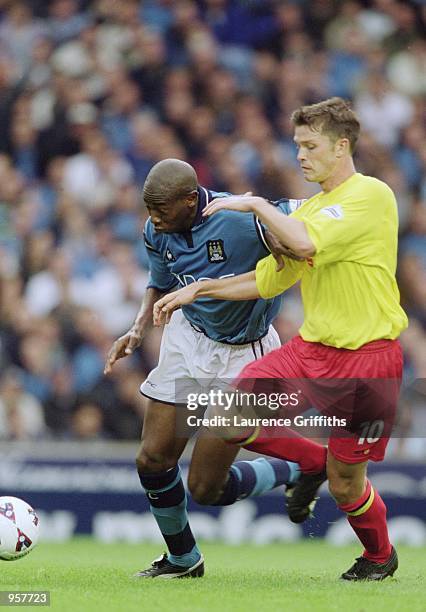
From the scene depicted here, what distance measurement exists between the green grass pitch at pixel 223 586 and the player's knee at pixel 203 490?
0.43m

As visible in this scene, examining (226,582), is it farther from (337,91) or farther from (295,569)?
(337,91)

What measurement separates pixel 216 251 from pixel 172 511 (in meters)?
1.44

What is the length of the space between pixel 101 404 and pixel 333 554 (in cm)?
297

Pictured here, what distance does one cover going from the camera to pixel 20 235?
13.1m

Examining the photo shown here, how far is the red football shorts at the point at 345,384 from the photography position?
5.97m

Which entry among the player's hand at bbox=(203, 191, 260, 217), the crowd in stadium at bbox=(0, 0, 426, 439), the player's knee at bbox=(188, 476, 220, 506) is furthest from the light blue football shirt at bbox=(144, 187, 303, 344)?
the crowd in stadium at bbox=(0, 0, 426, 439)

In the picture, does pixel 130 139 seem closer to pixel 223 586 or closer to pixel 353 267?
pixel 353 267

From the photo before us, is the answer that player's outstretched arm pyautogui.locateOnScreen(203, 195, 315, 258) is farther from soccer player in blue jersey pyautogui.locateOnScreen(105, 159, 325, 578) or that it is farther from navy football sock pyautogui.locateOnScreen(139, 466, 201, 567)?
navy football sock pyautogui.locateOnScreen(139, 466, 201, 567)

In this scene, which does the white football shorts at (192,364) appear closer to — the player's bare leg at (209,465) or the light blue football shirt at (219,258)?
the light blue football shirt at (219,258)

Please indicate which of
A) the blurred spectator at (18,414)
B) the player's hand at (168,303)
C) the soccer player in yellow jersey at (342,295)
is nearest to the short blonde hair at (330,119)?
the soccer player in yellow jersey at (342,295)

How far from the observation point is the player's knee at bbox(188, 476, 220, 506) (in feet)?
21.4

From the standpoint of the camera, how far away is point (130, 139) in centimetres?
1355

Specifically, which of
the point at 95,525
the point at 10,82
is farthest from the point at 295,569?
the point at 10,82

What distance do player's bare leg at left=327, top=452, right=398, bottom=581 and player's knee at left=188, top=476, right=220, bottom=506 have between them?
0.75 meters
